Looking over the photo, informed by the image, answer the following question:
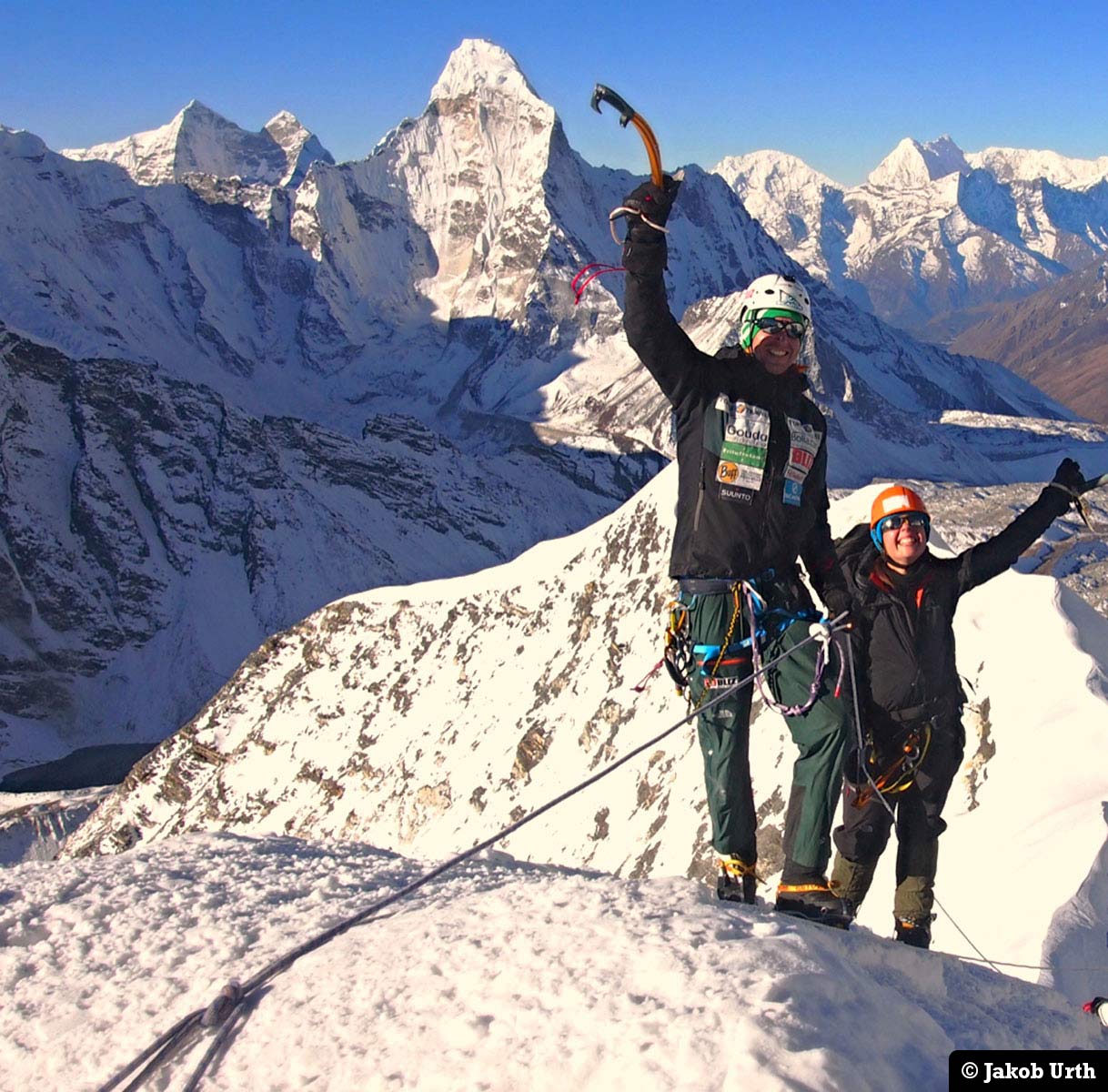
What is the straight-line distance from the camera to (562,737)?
30531mm

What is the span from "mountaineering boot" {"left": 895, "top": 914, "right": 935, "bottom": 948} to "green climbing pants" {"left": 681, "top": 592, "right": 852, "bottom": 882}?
1.53 m

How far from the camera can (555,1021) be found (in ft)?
15.4

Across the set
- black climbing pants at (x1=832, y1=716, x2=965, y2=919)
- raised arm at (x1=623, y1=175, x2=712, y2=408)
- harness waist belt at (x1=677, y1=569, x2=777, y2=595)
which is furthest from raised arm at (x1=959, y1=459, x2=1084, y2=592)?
raised arm at (x1=623, y1=175, x2=712, y2=408)

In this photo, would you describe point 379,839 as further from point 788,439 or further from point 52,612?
point 52,612

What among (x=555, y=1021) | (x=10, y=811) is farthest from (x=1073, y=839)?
(x=10, y=811)

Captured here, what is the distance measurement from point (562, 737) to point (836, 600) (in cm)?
2374

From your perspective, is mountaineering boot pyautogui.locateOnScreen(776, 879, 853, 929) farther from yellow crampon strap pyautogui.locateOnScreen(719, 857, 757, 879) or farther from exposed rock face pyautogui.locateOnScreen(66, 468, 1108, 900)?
exposed rock face pyautogui.locateOnScreen(66, 468, 1108, 900)

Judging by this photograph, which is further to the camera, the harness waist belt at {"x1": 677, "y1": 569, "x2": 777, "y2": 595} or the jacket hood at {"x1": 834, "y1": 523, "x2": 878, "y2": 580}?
the jacket hood at {"x1": 834, "y1": 523, "x2": 878, "y2": 580}

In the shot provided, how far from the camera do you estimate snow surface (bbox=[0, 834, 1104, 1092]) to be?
14.5ft

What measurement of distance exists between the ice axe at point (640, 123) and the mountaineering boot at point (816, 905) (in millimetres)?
4363

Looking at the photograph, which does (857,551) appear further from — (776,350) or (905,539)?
(776,350)

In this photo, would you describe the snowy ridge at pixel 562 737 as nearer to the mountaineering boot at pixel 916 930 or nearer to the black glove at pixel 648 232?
the mountaineering boot at pixel 916 930

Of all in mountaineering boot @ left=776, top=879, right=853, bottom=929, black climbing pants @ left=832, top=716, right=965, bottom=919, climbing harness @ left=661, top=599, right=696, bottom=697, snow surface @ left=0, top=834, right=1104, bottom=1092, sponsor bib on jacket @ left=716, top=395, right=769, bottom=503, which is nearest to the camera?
snow surface @ left=0, top=834, right=1104, bottom=1092

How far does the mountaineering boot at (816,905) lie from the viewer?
6.48 meters
